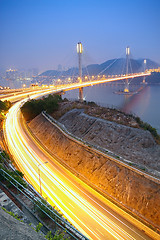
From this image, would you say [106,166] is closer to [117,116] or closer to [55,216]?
[55,216]

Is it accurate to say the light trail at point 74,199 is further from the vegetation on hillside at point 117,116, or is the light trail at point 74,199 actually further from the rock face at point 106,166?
the vegetation on hillside at point 117,116

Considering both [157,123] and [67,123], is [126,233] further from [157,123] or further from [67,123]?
[157,123]

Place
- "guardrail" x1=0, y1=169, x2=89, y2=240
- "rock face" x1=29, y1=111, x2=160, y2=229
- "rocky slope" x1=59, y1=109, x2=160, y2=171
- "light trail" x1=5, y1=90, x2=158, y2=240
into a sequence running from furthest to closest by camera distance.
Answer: "rocky slope" x1=59, y1=109, x2=160, y2=171
"rock face" x1=29, y1=111, x2=160, y2=229
"light trail" x1=5, y1=90, x2=158, y2=240
"guardrail" x1=0, y1=169, x2=89, y2=240

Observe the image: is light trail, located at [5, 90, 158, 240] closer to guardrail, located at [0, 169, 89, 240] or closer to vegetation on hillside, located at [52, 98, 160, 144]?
guardrail, located at [0, 169, 89, 240]

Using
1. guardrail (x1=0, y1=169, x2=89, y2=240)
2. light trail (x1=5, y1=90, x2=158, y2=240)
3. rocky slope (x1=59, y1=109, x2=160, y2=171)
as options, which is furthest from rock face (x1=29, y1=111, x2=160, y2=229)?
guardrail (x1=0, y1=169, x2=89, y2=240)

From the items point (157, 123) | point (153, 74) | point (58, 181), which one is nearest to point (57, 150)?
point (58, 181)

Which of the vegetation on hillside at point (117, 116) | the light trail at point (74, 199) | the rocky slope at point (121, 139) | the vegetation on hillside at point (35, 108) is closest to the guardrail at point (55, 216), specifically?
the light trail at point (74, 199)
